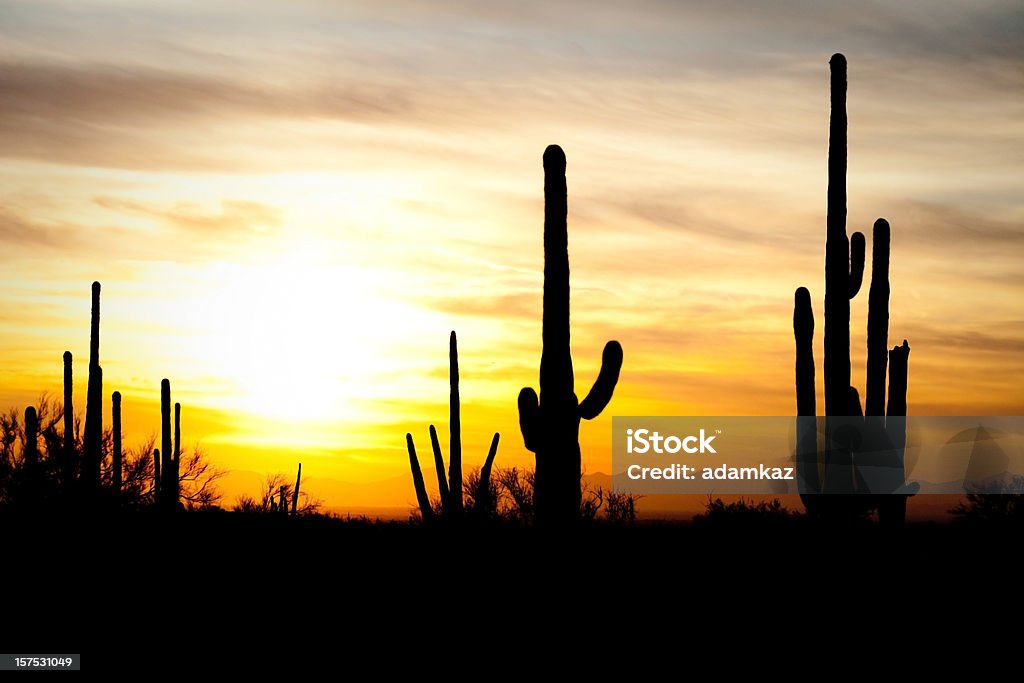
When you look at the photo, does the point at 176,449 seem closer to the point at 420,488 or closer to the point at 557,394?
the point at 420,488

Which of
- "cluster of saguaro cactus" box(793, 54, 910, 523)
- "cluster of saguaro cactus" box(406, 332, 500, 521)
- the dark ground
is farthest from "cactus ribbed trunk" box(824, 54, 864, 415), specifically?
"cluster of saguaro cactus" box(406, 332, 500, 521)

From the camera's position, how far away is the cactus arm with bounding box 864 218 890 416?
1823 cm

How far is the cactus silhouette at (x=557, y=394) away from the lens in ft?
48.9

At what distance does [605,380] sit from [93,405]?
776 inches

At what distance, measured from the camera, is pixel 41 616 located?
16.2 meters

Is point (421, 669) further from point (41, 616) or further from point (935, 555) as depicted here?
point (935, 555)

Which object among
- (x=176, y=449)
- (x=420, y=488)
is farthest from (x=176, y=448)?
(x=420, y=488)

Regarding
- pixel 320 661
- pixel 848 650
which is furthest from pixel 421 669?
pixel 848 650

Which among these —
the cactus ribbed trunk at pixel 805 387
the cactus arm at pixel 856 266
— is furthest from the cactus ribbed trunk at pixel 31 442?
the cactus arm at pixel 856 266

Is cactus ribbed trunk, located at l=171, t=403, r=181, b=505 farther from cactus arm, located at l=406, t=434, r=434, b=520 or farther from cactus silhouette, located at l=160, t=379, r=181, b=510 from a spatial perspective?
cactus arm, located at l=406, t=434, r=434, b=520

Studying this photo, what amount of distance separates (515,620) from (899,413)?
7.96 meters

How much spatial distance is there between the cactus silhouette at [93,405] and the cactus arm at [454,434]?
9.07m

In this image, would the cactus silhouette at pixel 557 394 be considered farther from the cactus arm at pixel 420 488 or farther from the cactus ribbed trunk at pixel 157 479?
the cactus ribbed trunk at pixel 157 479

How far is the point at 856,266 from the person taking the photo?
16.7 metres
